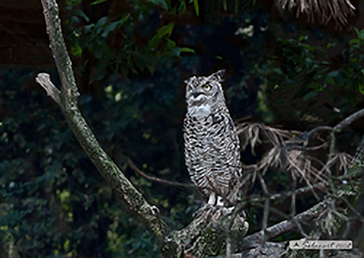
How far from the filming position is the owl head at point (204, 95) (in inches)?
66.6

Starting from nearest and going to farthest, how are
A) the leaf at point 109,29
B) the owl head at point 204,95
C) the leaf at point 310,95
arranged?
the owl head at point 204,95 → the leaf at point 109,29 → the leaf at point 310,95

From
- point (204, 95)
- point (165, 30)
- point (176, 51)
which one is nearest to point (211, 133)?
point (204, 95)

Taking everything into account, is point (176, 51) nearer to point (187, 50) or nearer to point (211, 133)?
point (187, 50)

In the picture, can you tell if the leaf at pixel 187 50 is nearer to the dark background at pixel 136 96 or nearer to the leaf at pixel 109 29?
the dark background at pixel 136 96

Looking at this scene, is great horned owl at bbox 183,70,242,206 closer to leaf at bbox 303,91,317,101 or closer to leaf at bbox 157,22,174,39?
leaf at bbox 157,22,174,39

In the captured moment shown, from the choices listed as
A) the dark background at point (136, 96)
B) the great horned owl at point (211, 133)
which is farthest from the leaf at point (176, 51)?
the great horned owl at point (211, 133)

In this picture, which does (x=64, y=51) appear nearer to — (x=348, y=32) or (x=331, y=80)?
(x=331, y=80)

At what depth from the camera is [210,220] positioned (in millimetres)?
1699

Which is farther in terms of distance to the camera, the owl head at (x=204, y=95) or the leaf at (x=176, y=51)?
the leaf at (x=176, y=51)

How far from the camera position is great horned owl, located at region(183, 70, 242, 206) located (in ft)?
5.58

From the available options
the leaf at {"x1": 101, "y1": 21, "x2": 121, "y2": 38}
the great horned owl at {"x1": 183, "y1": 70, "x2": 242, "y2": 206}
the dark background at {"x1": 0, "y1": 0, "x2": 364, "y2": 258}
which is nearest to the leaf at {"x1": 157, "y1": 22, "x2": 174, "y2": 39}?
the dark background at {"x1": 0, "y1": 0, "x2": 364, "y2": 258}

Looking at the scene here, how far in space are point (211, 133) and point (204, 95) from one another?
14 centimetres

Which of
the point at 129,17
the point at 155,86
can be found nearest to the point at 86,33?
the point at 129,17

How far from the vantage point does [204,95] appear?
5.56ft
